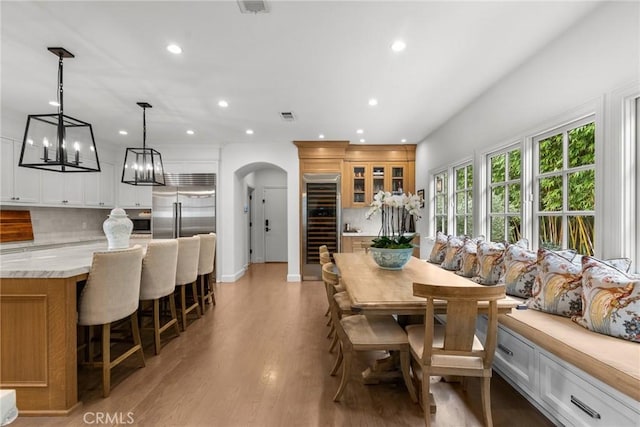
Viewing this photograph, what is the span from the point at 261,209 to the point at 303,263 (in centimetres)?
293

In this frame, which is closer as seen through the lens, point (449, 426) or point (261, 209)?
point (449, 426)

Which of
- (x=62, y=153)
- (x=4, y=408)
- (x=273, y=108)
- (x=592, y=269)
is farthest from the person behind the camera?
(x=273, y=108)

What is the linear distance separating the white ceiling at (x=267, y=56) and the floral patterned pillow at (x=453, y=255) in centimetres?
176

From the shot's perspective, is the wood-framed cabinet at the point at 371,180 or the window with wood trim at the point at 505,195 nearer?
the window with wood trim at the point at 505,195

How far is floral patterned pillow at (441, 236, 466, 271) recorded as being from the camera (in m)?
3.60

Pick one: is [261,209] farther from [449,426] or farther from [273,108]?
[449,426]

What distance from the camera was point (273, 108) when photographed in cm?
400

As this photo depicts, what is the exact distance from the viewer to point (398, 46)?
2512 mm

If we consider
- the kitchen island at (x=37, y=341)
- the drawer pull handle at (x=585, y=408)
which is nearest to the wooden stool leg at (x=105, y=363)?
the kitchen island at (x=37, y=341)

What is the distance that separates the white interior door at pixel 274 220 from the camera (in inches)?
326

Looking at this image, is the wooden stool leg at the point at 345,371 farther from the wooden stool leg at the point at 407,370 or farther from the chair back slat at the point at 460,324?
the chair back slat at the point at 460,324

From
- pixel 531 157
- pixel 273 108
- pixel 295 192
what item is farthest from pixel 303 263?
pixel 531 157

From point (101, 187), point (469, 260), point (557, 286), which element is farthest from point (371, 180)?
point (101, 187)

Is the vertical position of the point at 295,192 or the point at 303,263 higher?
the point at 295,192
